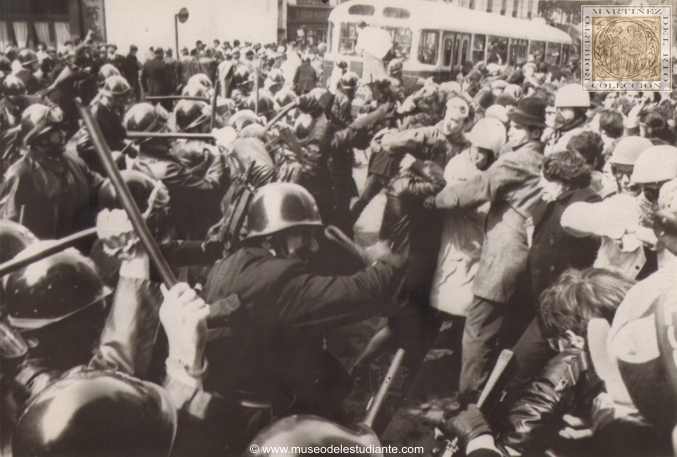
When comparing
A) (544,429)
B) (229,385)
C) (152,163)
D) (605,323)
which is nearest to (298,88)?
(152,163)

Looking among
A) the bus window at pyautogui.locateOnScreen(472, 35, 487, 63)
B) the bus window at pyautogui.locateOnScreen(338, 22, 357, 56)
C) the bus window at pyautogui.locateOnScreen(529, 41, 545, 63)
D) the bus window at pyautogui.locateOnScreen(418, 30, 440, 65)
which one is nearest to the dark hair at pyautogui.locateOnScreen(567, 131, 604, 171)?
the bus window at pyautogui.locateOnScreen(529, 41, 545, 63)

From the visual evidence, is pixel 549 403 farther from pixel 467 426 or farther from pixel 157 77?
pixel 157 77

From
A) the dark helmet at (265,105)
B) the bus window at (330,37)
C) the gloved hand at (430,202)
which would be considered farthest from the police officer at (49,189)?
the gloved hand at (430,202)

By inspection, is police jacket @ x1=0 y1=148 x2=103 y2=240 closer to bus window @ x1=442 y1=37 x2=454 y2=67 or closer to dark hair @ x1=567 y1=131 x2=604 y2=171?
bus window @ x1=442 y1=37 x2=454 y2=67

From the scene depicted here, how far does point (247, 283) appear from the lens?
301 cm

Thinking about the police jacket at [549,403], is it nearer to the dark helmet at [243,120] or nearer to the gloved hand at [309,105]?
the gloved hand at [309,105]

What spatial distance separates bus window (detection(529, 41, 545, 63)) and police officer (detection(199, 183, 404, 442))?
1481 mm

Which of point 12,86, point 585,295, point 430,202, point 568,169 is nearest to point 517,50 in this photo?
point 568,169

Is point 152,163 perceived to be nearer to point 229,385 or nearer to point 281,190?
point 281,190

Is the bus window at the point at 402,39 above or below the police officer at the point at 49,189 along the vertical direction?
above

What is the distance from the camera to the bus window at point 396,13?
10.6 ft

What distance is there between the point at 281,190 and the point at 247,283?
510 mm

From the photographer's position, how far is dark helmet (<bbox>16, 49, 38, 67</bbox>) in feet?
9.92

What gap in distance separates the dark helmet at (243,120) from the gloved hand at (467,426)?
1963 millimetres
